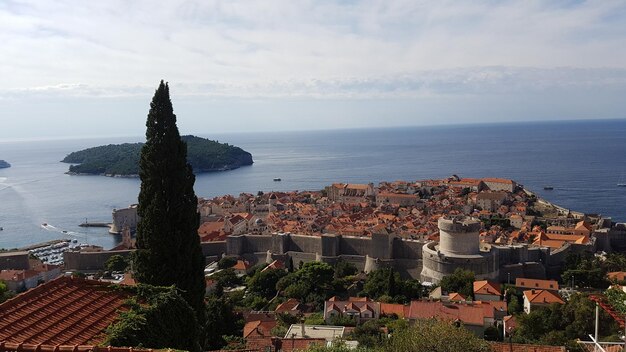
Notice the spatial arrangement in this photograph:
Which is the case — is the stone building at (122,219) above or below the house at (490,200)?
below

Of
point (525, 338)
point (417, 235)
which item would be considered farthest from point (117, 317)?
point (417, 235)

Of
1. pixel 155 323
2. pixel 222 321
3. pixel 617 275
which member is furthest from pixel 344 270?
pixel 155 323

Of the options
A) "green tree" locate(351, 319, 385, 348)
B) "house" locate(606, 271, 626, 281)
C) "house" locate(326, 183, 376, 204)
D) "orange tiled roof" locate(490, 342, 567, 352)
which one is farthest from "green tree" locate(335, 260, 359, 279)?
"house" locate(326, 183, 376, 204)

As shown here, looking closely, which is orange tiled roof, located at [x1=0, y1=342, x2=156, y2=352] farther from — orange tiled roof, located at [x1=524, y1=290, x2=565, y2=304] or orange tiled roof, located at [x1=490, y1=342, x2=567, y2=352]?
orange tiled roof, located at [x1=524, y1=290, x2=565, y2=304]

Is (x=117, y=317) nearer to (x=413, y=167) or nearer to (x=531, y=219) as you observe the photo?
(x=531, y=219)

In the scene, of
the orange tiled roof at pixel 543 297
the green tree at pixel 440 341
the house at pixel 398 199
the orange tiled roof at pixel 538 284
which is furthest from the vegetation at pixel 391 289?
the house at pixel 398 199

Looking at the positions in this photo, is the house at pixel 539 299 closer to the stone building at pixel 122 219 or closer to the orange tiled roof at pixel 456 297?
the orange tiled roof at pixel 456 297

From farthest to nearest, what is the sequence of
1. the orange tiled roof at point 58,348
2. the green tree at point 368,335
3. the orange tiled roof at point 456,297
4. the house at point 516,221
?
the house at point 516,221, the orange tiled roof at point 456,297, the green tree at point 368,335, the orange tiled roof at point 58,348
